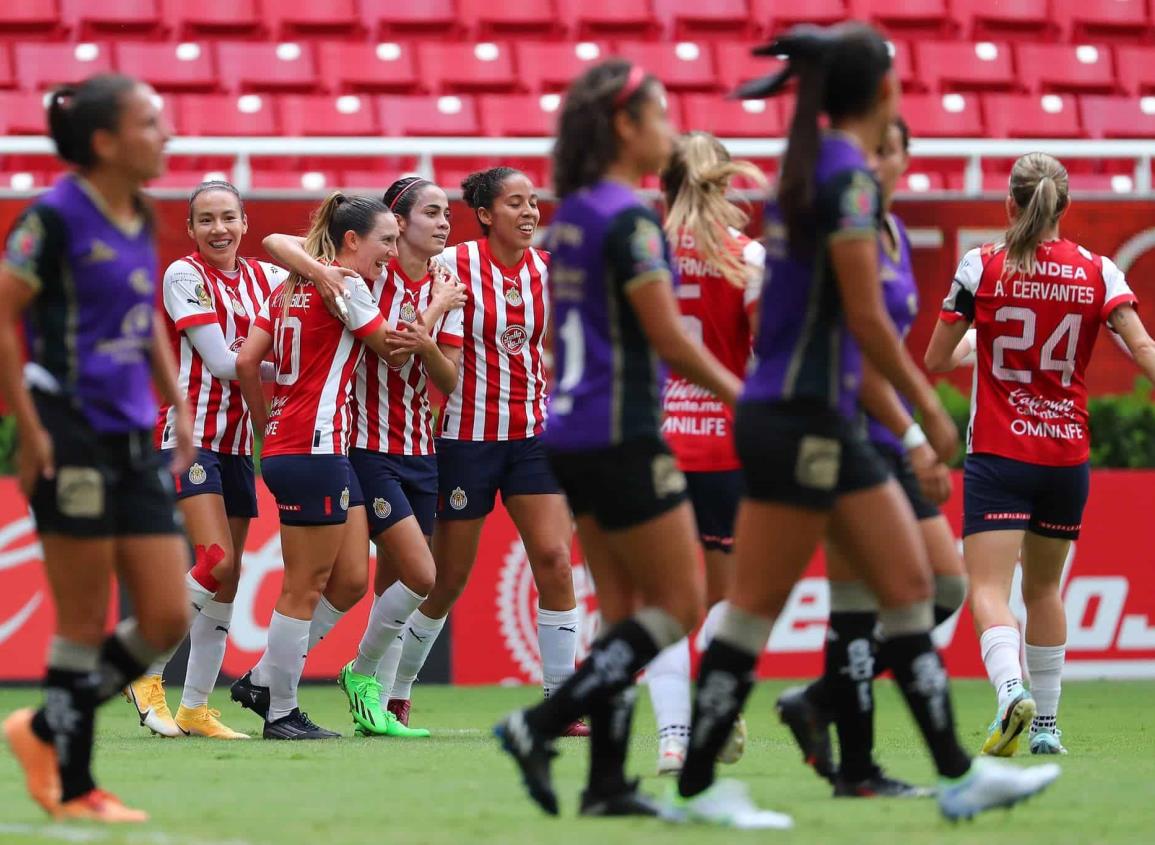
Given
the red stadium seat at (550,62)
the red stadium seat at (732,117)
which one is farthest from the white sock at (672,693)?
the red stadium seat at (550,62)

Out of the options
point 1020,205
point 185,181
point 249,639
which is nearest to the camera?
point 1020,205

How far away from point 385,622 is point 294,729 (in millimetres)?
564

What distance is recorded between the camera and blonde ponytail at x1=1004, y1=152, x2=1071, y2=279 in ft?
23.0

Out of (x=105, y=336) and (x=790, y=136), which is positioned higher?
(x=790, y=136)

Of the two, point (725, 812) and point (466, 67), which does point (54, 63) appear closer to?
point (466, 67)

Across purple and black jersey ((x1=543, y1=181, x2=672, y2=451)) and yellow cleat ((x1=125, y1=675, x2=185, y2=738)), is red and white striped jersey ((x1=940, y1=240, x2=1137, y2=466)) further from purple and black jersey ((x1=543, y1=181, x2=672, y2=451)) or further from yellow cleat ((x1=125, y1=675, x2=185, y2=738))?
yellow cleat ((x1=125, y1=675, x2=185, y2=738))

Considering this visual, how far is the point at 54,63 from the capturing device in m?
15.5

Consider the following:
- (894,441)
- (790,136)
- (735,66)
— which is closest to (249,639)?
(894,441)

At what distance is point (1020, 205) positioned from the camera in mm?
7133

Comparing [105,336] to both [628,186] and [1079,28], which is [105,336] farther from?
[1079,28]

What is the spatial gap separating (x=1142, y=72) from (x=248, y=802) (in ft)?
45.7

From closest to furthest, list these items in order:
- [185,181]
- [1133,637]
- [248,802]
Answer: [248,802] → [1133,637] → [185,181]

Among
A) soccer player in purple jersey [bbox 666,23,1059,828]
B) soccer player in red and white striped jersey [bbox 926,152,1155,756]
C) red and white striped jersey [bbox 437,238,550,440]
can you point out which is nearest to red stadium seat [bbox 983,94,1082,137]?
red and white striped jersey [bbox 437,238,550,440]

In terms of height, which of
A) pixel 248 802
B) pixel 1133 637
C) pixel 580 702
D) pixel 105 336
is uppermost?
pixel 105 336
